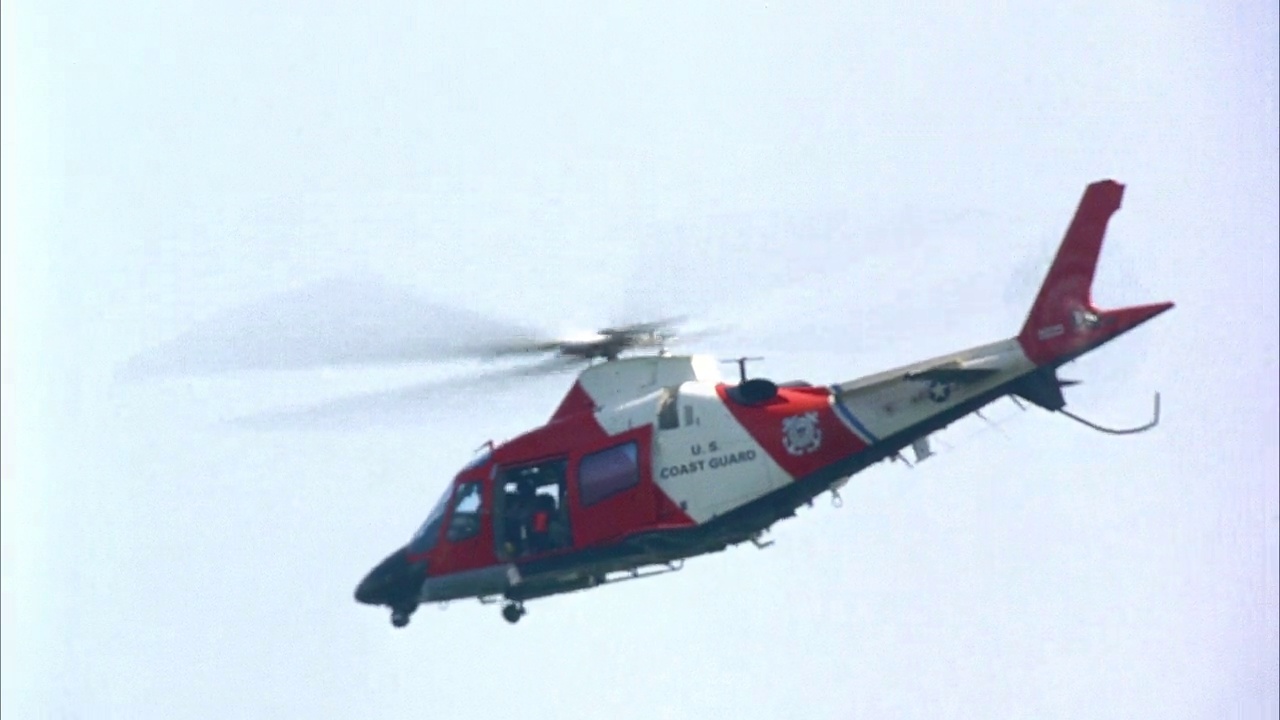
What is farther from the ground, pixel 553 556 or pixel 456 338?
pixel 456 338

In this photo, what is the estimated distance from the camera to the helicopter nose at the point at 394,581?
39.3 meters

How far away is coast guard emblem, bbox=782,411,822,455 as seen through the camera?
3566 cm

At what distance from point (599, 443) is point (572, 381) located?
5.95 feet

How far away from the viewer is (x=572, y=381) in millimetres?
38812

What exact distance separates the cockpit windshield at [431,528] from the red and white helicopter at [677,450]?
0.03 metres

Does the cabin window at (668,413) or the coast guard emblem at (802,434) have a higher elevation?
the cabin window at (668,413)

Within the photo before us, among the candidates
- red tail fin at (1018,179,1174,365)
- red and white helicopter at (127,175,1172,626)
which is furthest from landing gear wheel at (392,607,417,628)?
red tail fin at (1018,179,1174,365)

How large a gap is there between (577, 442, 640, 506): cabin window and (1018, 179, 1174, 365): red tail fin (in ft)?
16.3

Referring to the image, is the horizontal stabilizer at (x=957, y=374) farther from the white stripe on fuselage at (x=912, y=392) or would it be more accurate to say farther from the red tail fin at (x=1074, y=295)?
the red tail fin at (x=1074, y=295)

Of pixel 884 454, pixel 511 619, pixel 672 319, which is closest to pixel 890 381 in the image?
pixel 884 454

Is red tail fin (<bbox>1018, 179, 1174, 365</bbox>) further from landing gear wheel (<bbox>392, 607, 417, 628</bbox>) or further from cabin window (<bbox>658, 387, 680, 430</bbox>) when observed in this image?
landing gear wheel (<bbox>392, 607, 417, 628</bbox>)

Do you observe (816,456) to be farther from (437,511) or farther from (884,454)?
(437,511)

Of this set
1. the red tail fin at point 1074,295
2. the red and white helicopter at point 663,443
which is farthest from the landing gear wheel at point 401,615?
the red tail fin at point 1074,295

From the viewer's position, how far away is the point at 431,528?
39219 millimetres
